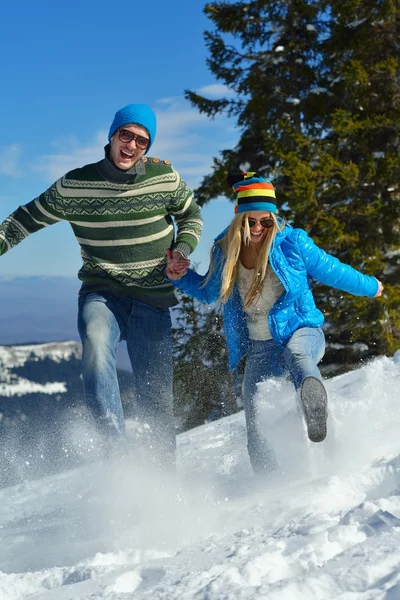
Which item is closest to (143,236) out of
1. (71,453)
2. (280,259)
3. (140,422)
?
(280,259)

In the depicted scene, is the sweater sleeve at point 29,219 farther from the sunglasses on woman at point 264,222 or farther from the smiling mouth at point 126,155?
the sunglasses on woman at point 264,222

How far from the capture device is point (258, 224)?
13.3 feet

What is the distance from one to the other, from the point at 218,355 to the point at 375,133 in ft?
23.4

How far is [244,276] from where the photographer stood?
4.12 m

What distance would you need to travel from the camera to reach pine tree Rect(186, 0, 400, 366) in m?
12.6

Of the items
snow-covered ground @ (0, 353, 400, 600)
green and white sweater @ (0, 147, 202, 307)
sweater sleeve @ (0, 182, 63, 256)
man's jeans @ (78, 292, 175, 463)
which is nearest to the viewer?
snow-covered ground @ (0, 353, 400, 600)

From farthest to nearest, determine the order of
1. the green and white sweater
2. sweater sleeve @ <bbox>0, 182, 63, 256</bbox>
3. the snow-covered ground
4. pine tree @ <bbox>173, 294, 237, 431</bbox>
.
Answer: pine tree @ <bbox>173, 294, 237, 431</bbox>
sweater sleeve @ <bbox>0, 182, 63, 256</bbox>
the green and white sweater
the snow-covered ground

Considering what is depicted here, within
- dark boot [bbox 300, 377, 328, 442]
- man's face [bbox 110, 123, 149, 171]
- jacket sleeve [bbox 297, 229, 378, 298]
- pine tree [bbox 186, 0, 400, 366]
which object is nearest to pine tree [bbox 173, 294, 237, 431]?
pine tree [bbox 186, 0, 400, 366]

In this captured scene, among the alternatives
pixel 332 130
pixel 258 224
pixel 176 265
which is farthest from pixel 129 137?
pixel 332 130

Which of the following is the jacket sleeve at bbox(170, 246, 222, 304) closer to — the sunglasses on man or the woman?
the woman

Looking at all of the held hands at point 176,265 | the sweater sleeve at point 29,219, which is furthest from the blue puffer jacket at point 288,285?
the sweater sleeve at point 29,219

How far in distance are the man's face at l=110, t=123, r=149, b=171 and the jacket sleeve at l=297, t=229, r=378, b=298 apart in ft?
3.76

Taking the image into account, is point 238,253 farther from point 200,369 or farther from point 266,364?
point 200,369

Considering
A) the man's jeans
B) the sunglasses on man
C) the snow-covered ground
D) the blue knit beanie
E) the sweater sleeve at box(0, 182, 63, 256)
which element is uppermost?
the blue knit beanie
